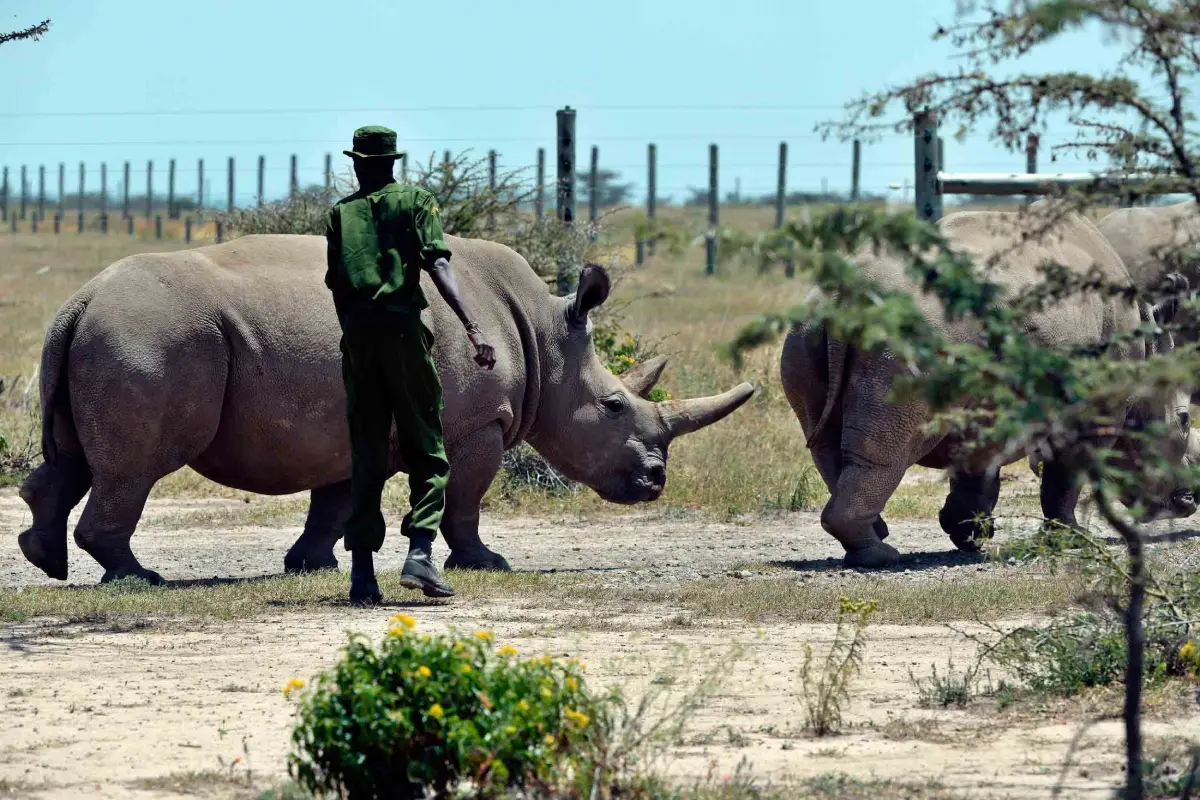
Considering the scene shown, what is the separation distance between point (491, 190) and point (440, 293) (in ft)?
22.7

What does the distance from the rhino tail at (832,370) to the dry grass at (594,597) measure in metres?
1.06

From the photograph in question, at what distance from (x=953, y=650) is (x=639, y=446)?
3.62m

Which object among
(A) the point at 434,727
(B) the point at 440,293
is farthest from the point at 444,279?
(A) the point at 434,727

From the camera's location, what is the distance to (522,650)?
7008 millimetres

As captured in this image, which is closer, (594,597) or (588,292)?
(594,597)

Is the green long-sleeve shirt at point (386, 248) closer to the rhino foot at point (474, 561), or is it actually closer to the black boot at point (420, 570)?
the black boot at point (420, 570)

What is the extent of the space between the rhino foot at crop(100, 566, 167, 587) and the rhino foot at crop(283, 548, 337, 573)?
3.25ft

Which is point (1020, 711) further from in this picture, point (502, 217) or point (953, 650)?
point (502, 217)

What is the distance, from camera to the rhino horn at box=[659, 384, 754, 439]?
35.1 feet

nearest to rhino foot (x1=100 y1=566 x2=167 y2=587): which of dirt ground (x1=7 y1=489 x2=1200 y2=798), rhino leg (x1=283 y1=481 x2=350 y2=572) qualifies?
dirt ground (x1=7 y1=489 x2=1200 y2=798)

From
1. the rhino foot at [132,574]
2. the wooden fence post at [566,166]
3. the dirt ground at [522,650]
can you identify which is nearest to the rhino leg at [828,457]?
the dirt ground at [522,650]

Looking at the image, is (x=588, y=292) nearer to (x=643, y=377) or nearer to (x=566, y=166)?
(x=643, y=377)

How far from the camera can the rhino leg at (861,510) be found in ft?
32.7

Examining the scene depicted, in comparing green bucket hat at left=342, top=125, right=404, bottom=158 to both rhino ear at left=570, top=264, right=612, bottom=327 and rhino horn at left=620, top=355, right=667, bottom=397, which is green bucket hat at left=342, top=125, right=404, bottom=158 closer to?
rhino ear at left=570, top=264, right=612, bottom=327
